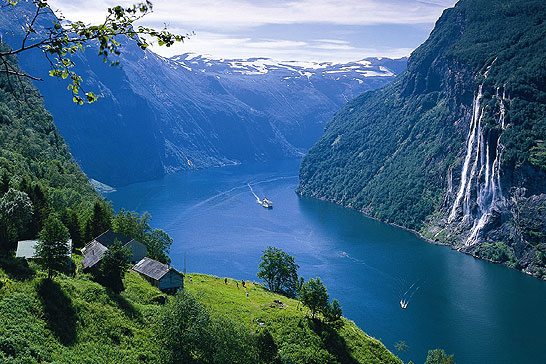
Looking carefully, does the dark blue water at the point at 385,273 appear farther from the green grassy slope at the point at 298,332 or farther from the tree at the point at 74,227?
the tree at the point at 74,227

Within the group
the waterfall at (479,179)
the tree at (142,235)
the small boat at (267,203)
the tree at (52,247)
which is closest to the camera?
the tree at (52,247)

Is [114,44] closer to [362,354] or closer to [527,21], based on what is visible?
[362,354]

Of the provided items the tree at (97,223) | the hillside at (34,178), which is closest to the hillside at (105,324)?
the hillside at (34,178)

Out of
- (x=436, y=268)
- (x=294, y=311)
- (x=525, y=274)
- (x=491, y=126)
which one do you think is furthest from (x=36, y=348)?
(x=491, y=126)

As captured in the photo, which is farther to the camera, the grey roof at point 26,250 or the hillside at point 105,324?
the grey roof at point 26,250

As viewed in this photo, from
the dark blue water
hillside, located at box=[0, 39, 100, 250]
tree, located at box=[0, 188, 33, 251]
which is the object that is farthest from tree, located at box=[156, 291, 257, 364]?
the dark blue water

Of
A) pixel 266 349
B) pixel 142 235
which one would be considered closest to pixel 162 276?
pixel 266 349

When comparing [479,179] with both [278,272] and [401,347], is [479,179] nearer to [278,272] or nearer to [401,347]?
[401,347]
